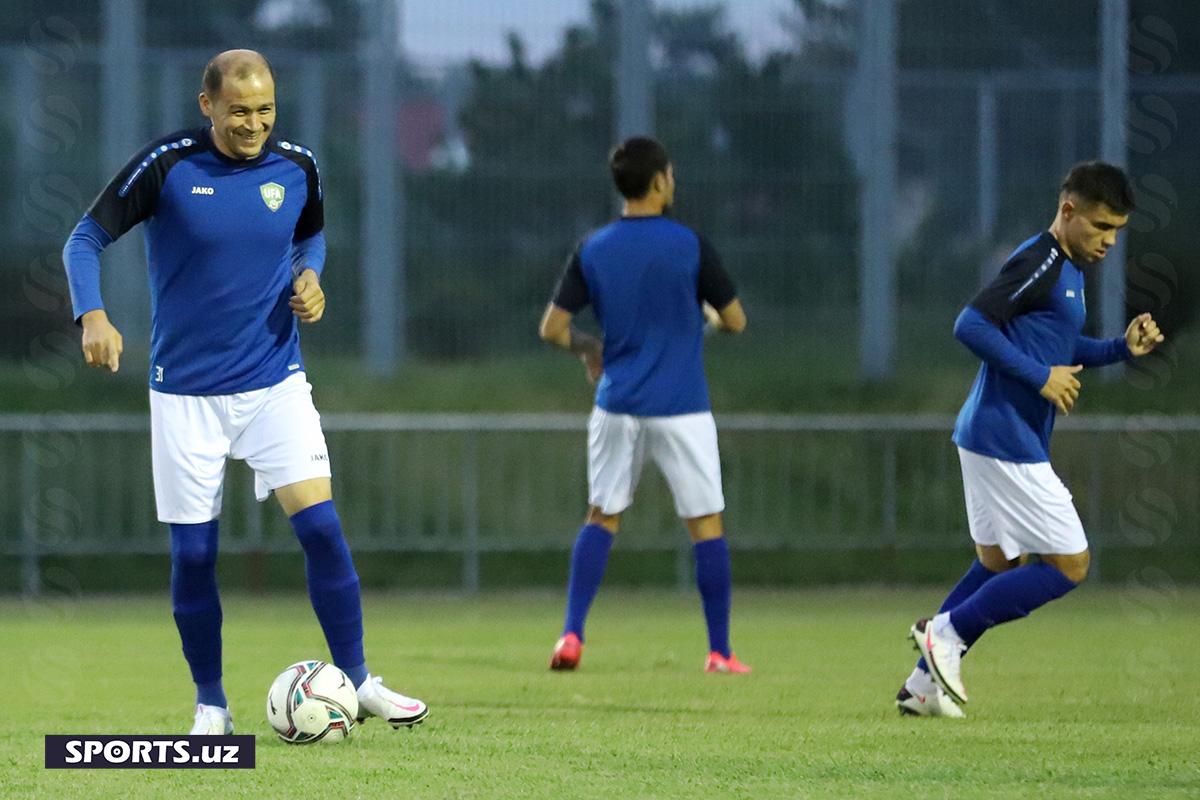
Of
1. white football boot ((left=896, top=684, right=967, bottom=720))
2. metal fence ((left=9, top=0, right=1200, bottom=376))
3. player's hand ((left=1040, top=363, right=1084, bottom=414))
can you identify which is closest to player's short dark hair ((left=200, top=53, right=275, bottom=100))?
player's hand ((left=1040, top=363, right=1084, bottom=414))

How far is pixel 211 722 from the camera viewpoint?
643cm

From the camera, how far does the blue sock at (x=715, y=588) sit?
8984mm

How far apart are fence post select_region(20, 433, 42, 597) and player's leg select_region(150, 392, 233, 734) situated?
7.24 meters

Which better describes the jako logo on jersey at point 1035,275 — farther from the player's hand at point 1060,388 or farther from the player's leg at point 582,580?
the player's leg at point 582,580

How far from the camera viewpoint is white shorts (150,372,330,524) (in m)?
6.43

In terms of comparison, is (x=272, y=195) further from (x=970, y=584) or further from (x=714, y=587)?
(x=714, y=587)

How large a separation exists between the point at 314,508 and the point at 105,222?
1021 millimetres

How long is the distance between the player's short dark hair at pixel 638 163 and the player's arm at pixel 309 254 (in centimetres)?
231

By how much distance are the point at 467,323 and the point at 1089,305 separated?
4804 millimetres

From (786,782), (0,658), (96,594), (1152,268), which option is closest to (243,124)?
(786,782)

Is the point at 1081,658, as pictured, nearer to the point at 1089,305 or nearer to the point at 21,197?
the point at 1089,305

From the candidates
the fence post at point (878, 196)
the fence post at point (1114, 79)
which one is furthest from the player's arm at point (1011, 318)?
the fence post at point (1114, 79)

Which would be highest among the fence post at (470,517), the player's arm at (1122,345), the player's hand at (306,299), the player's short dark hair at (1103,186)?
the player's short dark hair at (1103,186)

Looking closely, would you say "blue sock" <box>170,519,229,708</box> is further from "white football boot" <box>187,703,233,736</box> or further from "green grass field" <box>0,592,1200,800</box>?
"green grass field" <box>0,592,1200,800</box>
